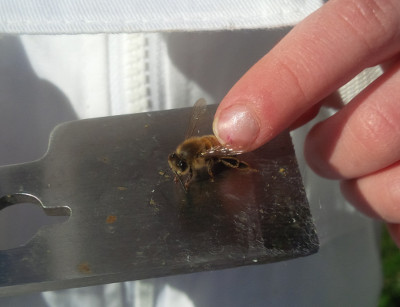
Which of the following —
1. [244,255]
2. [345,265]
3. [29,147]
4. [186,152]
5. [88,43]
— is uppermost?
[88,43]

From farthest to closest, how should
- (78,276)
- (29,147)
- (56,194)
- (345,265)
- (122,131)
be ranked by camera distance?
(345,265)
(29,147)
(122,131)
(56,194)
(78,276)

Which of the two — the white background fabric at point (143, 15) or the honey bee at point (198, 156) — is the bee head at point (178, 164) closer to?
the honey bee at point (198, 156)

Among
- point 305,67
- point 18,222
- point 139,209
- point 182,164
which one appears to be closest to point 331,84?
point 305,67

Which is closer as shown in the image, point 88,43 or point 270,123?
point 270,123

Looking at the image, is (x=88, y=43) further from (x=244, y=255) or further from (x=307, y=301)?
(x=307, y=301)

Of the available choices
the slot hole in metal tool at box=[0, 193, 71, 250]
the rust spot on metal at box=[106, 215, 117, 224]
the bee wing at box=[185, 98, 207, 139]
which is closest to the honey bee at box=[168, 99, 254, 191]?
the bee wing at box=[185, 98, 207, 139]

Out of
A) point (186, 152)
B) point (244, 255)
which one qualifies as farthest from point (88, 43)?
point (244, 255)

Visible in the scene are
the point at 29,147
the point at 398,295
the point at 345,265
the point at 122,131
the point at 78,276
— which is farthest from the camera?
the point at 398,295
